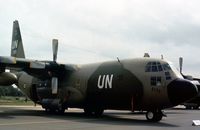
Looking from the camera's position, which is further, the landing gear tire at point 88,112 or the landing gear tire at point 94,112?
the landing gear tire at point 88,112

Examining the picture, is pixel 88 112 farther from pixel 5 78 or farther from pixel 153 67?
pixel 153 67

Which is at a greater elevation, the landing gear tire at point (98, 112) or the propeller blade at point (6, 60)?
the propeller blade at point (6, 60)

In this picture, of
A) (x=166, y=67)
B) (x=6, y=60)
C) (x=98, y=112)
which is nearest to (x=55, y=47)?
(x=6, y=60)

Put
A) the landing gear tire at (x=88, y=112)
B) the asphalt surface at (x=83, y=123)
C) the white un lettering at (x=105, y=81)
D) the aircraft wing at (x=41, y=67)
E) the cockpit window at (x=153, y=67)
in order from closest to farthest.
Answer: the asphalt surface at (x=83, y=123)
the cockpit window at (x=153, y=67)
the white un lettering at (x=105, y=81)
the aircraft wing at (x=41, y=67)
the landing gear tire at (x=88, y=112)

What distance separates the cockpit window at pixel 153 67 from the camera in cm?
2123

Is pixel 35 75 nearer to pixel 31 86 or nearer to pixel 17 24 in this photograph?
pixel 31 86

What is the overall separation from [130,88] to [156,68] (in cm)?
207

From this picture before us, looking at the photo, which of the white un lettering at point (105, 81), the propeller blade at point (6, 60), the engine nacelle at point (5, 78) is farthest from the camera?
the engine nacelle at point (5, 78)

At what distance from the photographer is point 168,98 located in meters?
20.3

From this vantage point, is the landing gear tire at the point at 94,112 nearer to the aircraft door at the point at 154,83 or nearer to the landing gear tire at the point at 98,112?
the landing gear tire at the point at 98,112

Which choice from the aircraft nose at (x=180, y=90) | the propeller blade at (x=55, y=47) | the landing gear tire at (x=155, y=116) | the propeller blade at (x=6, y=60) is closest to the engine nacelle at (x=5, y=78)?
the propeller blade at (x=6, y=60)

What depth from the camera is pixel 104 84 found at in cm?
2373

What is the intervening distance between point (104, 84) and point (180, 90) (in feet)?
18.7

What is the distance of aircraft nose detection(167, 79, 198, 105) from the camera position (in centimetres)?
1981
